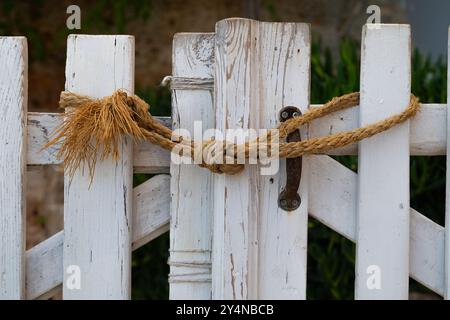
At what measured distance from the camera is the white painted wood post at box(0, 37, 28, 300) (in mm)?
1295

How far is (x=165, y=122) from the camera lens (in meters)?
1.33

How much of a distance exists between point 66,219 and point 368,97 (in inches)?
24.5

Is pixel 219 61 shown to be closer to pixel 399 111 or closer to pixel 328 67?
pixel 399 111

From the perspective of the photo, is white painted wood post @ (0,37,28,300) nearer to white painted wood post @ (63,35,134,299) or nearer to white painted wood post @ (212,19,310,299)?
white painted wood post @ (63,35,134,299)

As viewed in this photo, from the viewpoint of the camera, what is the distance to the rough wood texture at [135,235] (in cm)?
133

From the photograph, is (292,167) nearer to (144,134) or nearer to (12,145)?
(144,134)

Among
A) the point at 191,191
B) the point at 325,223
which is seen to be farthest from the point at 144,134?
the point at 325,223

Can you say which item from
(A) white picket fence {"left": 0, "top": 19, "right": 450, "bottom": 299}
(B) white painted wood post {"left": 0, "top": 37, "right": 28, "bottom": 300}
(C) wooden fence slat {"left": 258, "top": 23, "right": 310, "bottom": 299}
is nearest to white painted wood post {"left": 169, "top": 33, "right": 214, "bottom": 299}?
(A) white picket fence {"left": 0, "top": 19, "right": 450, "bottom": 299}

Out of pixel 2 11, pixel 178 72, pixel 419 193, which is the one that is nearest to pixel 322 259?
pixel 419 193

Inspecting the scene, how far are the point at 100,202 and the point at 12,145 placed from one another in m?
0.20

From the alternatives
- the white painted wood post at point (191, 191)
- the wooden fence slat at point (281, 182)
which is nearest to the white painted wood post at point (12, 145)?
the white painted wood post at point (191, 191)

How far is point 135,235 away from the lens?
1.33 meters

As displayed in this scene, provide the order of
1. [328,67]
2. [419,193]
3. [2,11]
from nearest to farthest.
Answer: [419,193]
[328,67]
[2,11]

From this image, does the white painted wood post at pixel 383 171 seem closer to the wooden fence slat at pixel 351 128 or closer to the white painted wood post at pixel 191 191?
the wooden fence slat at pixel 351 128
